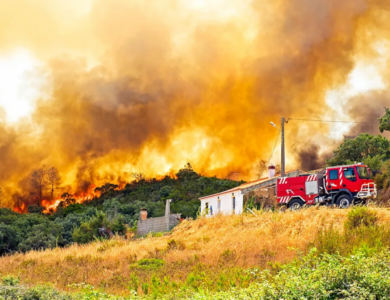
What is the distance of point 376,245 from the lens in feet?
46.3

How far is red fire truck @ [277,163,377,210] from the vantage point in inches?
1048

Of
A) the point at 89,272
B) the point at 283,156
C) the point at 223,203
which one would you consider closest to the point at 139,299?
the point at 89,272

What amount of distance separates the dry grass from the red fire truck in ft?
14.6

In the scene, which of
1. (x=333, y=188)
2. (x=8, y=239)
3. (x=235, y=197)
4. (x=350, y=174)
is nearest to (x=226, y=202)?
(x=235, y=197)

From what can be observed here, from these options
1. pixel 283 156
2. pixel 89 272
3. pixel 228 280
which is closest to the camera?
pixel 228 280

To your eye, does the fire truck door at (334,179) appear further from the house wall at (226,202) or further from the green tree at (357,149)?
the green tree at (357,149)

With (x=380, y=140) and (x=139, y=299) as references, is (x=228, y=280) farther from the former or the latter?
(x=380, y=140)

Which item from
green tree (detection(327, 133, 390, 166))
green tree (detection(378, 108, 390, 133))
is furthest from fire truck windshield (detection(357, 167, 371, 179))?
green tree (detection(327, 133, 390, 166))

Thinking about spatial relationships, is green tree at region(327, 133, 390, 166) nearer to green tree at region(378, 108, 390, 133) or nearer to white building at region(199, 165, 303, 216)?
white building at region(199, 165, 303, 216)

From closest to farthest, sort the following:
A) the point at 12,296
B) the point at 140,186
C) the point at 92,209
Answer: the point at 12,296 < the point at 92,209 < the point at 140,186

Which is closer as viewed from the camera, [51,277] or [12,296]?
[12,296]

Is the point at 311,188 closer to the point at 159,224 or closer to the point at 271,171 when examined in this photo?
the point at 159,224

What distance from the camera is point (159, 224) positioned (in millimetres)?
39531

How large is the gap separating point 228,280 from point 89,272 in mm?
9079
